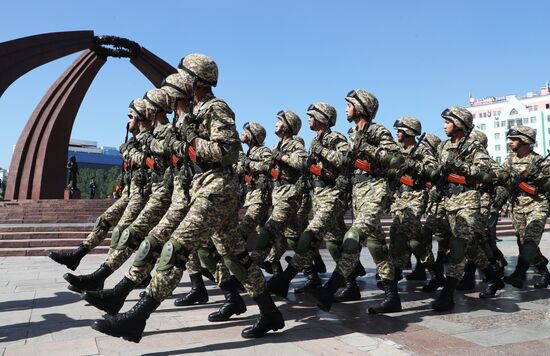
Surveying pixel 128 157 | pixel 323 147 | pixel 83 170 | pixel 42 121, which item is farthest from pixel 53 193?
pixel 83 170

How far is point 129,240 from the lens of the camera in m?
4.86

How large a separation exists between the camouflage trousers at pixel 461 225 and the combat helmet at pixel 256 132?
119 inches

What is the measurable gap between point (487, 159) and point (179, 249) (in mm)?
3778

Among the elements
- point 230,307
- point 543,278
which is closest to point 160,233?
point 230,307

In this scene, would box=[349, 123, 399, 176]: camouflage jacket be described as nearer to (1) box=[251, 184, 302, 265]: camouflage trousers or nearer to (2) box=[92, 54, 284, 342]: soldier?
(1) box=[251, 184, 302, 265]: camouflage trousers

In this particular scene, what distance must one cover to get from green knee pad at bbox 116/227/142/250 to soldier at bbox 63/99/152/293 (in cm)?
13

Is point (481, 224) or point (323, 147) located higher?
point (323, 147)

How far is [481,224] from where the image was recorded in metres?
5.32

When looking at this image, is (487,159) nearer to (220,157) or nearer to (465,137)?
(465,137)

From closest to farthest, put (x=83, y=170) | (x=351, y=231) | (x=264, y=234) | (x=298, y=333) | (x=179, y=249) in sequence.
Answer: (x=179, y=249) < (x=298, y=333) < (x=351, y=231) < (x=264, y=234) < (x=83, y=170)

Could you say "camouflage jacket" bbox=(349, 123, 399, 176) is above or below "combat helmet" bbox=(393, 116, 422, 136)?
below

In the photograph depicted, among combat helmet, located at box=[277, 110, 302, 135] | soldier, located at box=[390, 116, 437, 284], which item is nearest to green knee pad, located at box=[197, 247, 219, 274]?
soldier, located at box=[390, 116, 437, 284]

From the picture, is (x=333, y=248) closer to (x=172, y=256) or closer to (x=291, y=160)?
(x=291, y=160)

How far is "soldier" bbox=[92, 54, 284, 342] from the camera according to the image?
3.38 m
